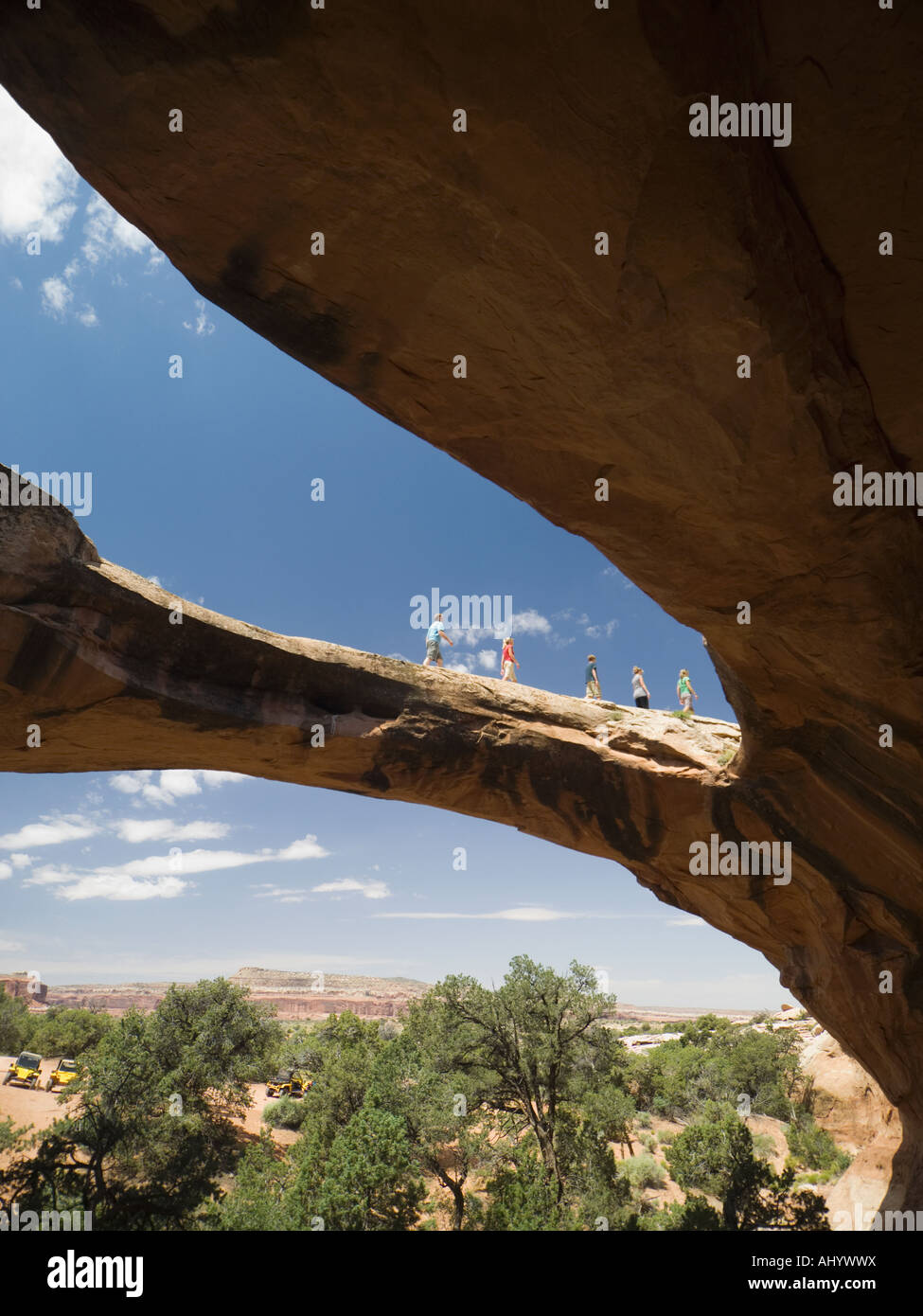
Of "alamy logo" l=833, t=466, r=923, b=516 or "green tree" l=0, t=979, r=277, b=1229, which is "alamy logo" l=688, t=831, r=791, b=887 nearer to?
"alamy logo" l=833, t=466, r=923, b=516

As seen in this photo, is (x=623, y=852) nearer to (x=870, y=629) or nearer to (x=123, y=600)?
(x=870, y=629)

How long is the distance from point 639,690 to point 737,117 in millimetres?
11508

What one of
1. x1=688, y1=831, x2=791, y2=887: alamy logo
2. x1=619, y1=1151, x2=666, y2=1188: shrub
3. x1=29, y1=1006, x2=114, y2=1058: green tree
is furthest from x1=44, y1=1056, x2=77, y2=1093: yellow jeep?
Answer: x1=688, y1=831, x2=791, y2=887: alamy logo

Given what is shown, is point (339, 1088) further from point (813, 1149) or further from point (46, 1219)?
point (813, 1149)

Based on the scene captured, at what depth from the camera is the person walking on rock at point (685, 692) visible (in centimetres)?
1405

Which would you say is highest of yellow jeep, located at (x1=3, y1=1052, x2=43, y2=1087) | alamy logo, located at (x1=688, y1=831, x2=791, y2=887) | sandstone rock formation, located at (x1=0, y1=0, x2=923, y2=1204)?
sandstone rock formation, located at (x1=0, y1=0, x2=923, y2=1204)

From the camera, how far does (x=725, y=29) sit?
3.86 metres

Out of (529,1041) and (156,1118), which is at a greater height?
(529,1041)

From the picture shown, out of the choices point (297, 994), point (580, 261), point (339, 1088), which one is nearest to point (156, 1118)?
point (339, 1088)

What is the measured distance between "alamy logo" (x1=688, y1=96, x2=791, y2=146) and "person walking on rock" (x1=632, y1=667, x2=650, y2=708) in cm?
1100

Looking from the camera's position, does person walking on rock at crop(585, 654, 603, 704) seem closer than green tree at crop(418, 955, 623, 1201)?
Yes

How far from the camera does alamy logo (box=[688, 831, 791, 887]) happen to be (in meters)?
11.5

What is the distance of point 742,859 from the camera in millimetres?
11812

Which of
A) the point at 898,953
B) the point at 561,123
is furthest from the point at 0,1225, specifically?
the point at 561,123
